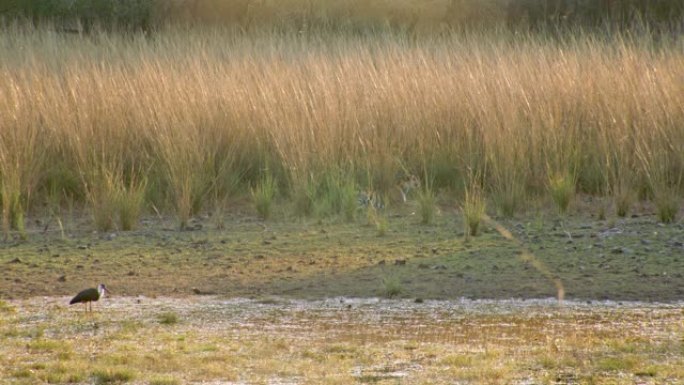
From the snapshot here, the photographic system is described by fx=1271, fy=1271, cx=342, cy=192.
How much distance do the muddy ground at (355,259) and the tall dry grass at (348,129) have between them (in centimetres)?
47

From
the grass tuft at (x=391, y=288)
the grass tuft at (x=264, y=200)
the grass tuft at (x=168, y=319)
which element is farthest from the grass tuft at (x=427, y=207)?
the grass tuft at (x=168, y=319)

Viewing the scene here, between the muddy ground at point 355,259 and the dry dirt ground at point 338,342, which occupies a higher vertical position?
the dry dirt ground at point 338,342

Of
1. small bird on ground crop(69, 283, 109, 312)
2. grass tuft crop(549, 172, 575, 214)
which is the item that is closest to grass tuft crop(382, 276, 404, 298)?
small bird on ground crop(69, 283, 109, 312)

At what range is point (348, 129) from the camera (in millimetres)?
10914

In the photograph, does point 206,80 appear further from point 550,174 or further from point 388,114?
point 550,174

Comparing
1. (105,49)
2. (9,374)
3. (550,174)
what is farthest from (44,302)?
(105,49)

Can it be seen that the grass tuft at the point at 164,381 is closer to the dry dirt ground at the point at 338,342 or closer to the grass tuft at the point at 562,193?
A: the dry dirt ground at the point at 338,342

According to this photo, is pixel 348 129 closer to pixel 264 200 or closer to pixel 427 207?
pixel 264 200

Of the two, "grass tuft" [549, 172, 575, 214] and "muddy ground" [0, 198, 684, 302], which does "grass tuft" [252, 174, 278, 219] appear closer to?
"muddy ground" [0, 198, 684, 302]

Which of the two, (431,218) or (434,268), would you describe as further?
(431,218)

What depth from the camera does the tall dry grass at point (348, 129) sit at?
10.2m

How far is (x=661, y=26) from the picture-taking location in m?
18.8

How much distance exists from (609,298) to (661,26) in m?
12.3

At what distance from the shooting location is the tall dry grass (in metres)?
10.2
